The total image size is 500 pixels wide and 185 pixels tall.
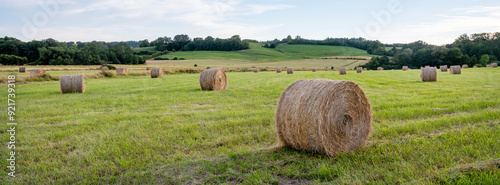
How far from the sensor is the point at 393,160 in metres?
4.68

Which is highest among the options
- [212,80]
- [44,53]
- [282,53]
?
[282,53]

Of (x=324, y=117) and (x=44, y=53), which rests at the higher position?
(x=44, y=53)

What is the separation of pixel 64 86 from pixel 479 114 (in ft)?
53.4

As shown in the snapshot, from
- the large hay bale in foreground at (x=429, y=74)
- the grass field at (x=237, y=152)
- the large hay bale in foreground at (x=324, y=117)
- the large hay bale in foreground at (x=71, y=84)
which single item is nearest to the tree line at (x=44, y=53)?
the large hay bale in foreground at (x=71, y=84)

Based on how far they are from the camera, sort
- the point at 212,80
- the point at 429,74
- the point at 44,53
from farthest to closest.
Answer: the point at 44,53
the point at 429,74
the point at 212,80

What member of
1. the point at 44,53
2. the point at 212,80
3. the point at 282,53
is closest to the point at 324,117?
the point at 212,80

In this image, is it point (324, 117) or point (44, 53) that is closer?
point (324, 117)

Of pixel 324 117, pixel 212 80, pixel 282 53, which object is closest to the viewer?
pixel 324 117

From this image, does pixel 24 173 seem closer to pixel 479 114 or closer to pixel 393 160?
pixel 393 160

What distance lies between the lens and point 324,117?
532 cm

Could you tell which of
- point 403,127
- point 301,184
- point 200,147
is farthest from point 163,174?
point 403,127

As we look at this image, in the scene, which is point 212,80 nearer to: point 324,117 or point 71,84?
point 71,84

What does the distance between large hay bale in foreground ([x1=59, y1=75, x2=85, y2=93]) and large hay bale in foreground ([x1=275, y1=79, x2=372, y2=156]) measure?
13469 mm

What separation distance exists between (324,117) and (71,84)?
1442 cm
